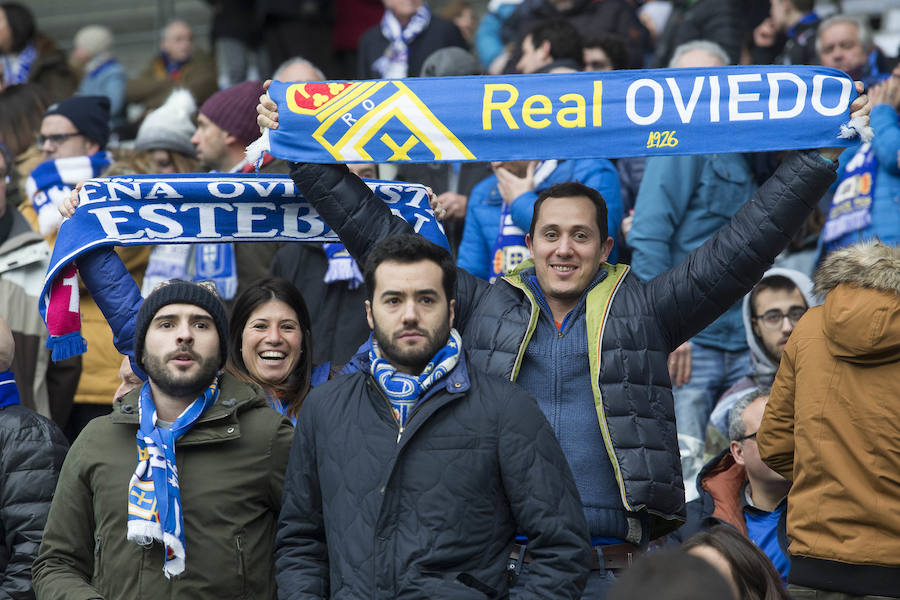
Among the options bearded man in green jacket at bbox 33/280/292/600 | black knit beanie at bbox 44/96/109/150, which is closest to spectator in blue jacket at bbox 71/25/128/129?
black knit beanie at bbox 44/96/109/150

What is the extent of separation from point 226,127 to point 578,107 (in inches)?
109

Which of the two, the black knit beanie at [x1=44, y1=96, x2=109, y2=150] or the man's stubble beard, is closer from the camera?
the man's stubble beard

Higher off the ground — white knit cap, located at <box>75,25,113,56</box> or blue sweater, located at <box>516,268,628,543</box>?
white knit cap, located at <box>75,25,113,56</box>

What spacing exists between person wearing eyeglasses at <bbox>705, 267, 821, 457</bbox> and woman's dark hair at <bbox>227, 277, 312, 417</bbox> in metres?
2.09

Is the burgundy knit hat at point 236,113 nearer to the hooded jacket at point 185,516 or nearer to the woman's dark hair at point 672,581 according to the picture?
the hooded jacket at point 185,516

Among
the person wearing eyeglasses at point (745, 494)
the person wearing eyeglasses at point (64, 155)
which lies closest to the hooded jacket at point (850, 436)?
the person wearing eyeglasses at point (745, 494)

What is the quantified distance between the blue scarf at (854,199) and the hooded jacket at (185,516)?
3794 millimetres

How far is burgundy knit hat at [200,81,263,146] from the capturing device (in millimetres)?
7250

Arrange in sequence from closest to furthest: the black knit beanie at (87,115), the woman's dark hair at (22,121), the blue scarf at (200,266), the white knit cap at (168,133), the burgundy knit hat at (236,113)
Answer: the blue scarf at (200,266), the burgundy knit hat at (236,113), the white knit cap at (168,133), the black knit beanie at (87,115), the woman's dark hair at (22,121)

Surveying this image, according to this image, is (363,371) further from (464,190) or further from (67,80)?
(67,80)

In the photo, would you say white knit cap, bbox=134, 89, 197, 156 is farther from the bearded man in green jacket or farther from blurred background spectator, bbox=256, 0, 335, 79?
blurred background spectator, bbox=256, 0, 335, 79

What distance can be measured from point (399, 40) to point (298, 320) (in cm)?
431

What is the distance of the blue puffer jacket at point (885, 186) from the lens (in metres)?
7.02

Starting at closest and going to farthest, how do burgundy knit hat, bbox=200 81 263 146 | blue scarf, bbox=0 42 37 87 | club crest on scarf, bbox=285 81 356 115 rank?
club crest on scarf, bbox=285 81 356 115
burgundy knit hat, bbox=200 81 263 146
blue scarf, bbox=0 42 37 87
